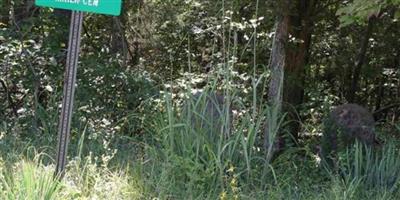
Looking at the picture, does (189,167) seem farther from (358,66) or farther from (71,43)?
(358,66)

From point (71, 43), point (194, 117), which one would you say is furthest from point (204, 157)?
point (71, 43)

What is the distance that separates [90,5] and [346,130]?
9.03ft

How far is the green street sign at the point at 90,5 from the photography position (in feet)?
11.7

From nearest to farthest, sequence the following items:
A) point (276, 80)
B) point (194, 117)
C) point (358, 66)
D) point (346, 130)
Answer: point (194, 117)
point (346, 130)
point (276, 80)
point (358, 66)

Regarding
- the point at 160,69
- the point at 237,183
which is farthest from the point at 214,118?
the point at 160,69

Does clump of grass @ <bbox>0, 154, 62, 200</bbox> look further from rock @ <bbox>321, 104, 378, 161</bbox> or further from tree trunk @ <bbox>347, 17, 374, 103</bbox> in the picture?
tree trunk @ <bbox>347, 17, 374, 103</bbox>

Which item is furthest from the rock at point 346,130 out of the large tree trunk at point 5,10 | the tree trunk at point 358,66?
the tree trunk at point 358,66

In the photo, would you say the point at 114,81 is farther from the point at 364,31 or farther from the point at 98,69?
the point at 364,31

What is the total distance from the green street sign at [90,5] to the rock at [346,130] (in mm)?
2560

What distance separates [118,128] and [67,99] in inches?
80.1

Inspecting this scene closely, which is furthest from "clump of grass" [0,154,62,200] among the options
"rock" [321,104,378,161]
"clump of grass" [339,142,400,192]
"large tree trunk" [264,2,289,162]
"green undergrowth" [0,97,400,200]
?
"rock" [321,104,378,161]

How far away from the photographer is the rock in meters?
5.22

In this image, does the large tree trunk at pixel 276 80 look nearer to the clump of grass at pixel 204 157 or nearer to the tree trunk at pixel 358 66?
the clump of grass at pixel 204 157

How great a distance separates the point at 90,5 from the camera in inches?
141
